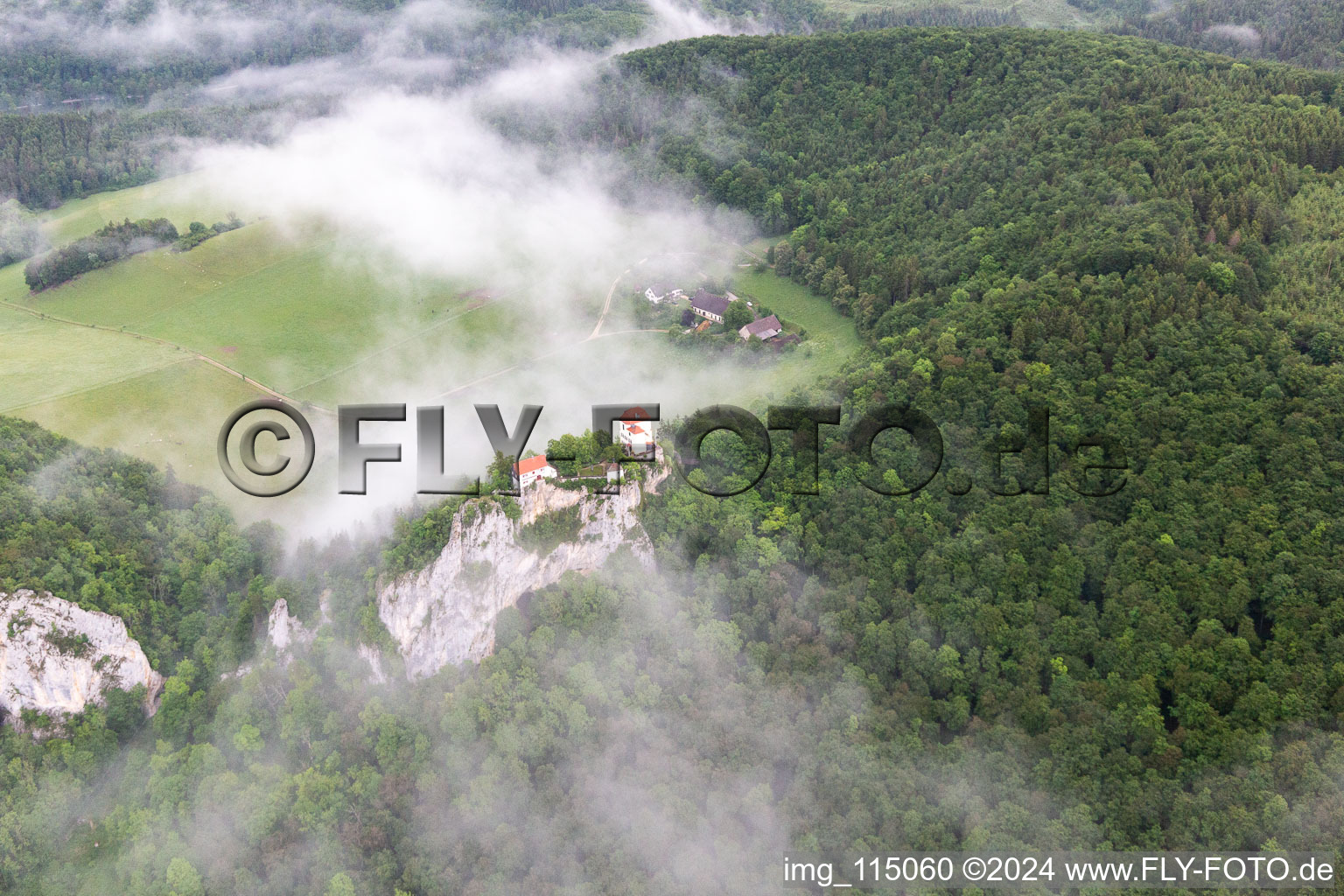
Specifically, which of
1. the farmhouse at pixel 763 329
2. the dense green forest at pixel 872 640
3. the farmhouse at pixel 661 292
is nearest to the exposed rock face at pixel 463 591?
the dense green forest at pixel 872 640

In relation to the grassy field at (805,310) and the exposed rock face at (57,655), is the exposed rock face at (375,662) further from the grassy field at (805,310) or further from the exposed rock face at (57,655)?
the grassy field at (805,310)

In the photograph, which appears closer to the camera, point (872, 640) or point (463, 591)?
point (872, 640)

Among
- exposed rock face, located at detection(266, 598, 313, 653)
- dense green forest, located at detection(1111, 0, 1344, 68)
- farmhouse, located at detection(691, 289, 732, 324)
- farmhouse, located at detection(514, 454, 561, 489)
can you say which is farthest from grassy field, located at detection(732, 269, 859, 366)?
dense green forest, located at detection(1111, 0, 1344, 68)

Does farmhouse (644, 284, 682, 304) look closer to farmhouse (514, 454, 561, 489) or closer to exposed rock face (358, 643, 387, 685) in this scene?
farmhouse (514, 454, 561, 489)

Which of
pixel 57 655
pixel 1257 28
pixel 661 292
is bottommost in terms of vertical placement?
pixel 57 655

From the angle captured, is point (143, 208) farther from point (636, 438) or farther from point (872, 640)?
point (872, 640)

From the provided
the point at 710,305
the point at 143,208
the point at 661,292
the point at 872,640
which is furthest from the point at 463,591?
the point at 143,208

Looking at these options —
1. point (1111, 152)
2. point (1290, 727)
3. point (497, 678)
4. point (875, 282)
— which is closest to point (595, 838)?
point (497, 678)
